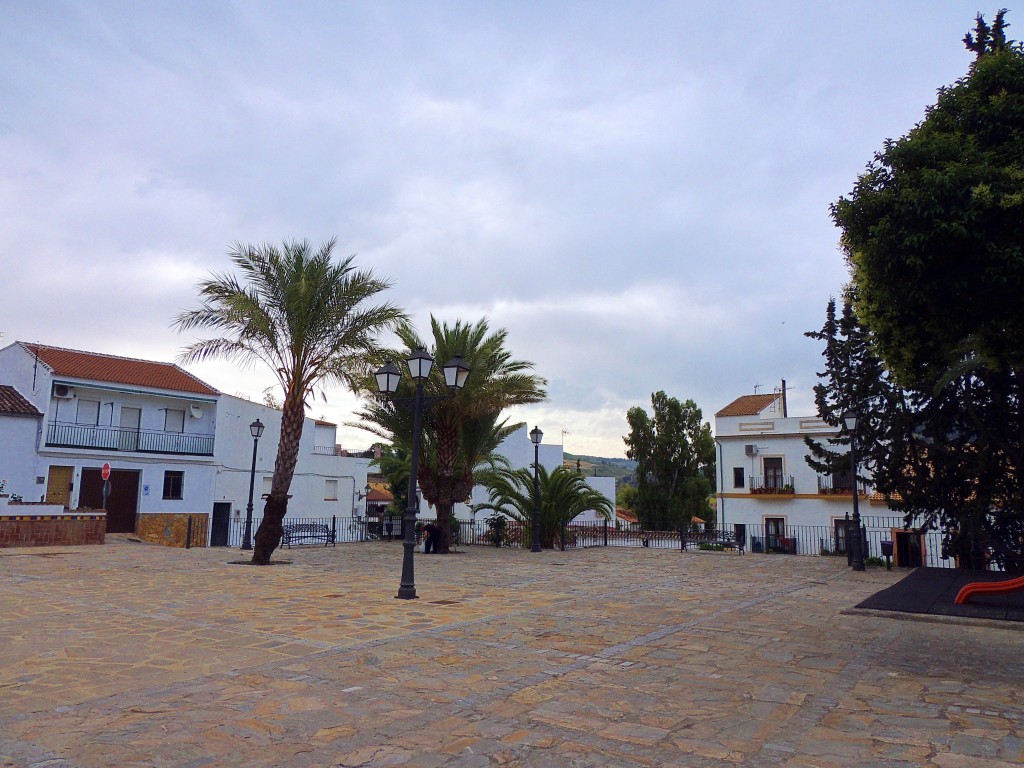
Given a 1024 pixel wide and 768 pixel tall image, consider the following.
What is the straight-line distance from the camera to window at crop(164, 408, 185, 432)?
31.4m

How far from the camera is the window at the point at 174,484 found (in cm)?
3086

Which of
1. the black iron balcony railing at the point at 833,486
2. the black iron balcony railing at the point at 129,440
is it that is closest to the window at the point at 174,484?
the black iron balcony railing at the point at 129,440

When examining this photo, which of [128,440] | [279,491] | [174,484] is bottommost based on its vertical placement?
[279,491]

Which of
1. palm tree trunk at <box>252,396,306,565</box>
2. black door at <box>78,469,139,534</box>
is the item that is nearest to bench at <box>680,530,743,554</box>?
palm tree trunk at <box>252,396,306,565</box>

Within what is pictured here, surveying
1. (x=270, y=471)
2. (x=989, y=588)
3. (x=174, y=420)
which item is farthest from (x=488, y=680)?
(x=270, y=471)

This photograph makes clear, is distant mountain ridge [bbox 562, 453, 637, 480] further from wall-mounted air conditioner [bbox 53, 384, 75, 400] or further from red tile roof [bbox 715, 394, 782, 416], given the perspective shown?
wall-mounted air conditioner [bbox 53, 384, 75, 400]

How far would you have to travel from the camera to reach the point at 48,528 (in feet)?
68.0

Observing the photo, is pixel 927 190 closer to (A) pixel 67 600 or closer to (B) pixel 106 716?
(B) pixel 106 716

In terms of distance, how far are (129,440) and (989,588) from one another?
30.2 metres

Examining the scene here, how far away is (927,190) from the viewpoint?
6.41 metres

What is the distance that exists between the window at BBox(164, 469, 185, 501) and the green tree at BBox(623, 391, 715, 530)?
25.4 metres

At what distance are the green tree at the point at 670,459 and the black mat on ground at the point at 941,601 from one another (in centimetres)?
2795

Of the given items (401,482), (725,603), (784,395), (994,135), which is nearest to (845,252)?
(994,135)

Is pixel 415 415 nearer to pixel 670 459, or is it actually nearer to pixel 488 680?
pixel 488 680
